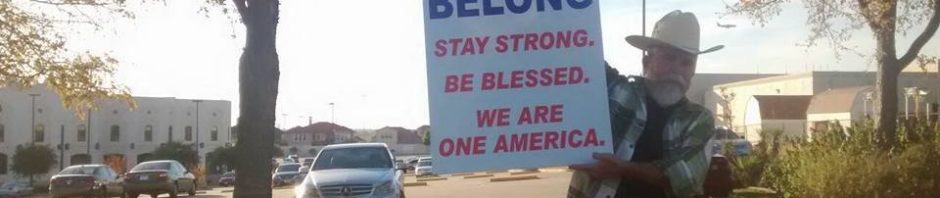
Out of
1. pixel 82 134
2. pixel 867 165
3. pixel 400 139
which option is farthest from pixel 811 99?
pixel 400 139

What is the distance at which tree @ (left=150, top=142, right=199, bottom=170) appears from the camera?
231ft

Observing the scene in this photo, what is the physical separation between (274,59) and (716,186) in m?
4.17

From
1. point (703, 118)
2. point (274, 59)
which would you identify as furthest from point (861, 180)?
point (703, 118)

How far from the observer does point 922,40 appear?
16703 millimetres

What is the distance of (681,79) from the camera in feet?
13.3

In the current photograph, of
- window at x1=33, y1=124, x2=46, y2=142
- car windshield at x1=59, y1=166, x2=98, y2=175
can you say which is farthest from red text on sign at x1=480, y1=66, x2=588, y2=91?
window at x1=33, y1=124, x2=46, y2=142

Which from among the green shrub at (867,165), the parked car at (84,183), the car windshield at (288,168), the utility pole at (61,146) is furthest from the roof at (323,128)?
the green shrub at (867,165)

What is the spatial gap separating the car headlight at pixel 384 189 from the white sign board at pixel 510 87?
13.1 meters

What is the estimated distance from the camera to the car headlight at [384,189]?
670 inches

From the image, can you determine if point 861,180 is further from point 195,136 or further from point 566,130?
point 195,136

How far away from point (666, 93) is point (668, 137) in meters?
0.17

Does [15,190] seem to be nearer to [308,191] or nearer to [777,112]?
[777,112]

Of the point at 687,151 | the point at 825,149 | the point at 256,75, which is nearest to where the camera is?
the point at 687,151

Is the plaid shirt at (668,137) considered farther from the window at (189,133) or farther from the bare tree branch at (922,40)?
the window at (189,133)
